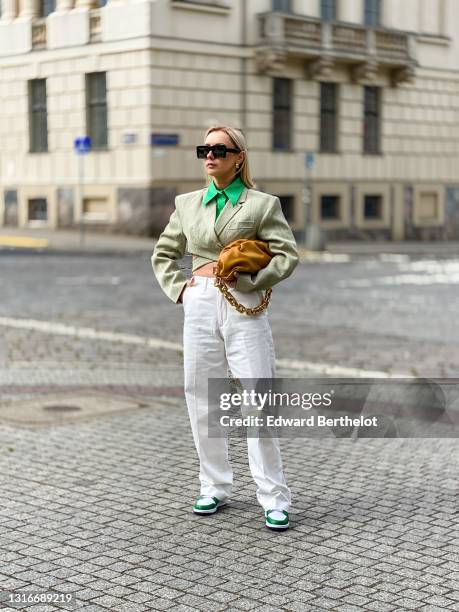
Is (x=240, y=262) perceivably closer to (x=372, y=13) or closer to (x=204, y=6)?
(x=204, y=6)

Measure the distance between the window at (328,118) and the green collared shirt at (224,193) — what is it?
28.9 meters

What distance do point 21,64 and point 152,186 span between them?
6396 millimetres

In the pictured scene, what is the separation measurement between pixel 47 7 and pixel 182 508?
95.3 ft

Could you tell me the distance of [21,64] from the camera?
32562 mm

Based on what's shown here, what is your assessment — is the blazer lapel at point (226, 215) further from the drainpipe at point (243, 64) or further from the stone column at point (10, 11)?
the stone column at point (10, 11)

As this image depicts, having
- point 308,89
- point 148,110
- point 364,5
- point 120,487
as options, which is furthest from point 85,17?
point 120,487

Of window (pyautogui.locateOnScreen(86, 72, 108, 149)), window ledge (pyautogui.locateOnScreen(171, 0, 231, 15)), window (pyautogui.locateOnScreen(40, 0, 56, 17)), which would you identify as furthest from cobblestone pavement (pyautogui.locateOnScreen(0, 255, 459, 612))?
window (pyautogui.locateOnScreen(40, 0, 56, 17))

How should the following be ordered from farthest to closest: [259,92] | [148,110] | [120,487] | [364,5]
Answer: [364,5]
[259,92]
[148,110]
[120,487]

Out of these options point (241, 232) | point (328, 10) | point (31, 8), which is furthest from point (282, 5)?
point (241, 232)

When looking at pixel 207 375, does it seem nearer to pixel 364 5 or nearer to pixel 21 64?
pixel 21 64

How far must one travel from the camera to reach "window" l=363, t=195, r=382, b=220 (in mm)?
35438

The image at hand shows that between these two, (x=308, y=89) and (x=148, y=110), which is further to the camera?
(x=308, y=89)

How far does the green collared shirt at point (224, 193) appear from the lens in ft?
17.5

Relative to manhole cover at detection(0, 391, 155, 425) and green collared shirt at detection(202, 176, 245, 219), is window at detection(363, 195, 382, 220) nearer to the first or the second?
manhole cover at detection(0, 391, 155, 425)
